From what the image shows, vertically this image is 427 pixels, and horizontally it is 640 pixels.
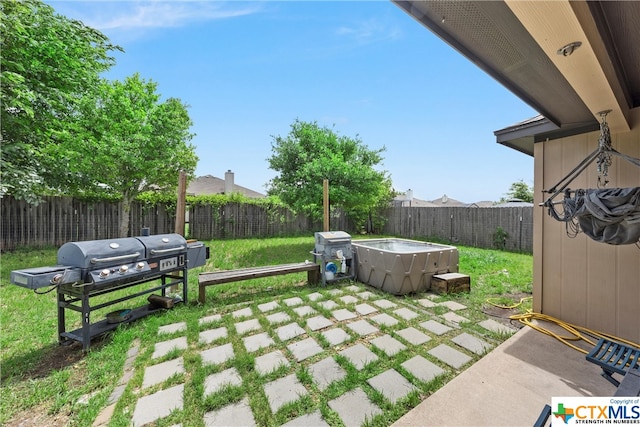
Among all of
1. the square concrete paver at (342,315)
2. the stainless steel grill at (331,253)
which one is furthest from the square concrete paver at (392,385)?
the stainless steel grill at (331,253)

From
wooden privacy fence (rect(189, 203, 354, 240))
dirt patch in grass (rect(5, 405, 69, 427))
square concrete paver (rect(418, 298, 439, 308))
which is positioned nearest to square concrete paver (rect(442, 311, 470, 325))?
square concrete paver (rect(418, 298, 439, 308))

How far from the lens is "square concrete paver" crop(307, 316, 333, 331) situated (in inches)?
118

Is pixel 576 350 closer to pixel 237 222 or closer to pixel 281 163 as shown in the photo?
pixel 281 163

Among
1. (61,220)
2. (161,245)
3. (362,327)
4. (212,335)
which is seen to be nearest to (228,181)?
(61,220)

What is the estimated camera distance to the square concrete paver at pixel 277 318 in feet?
10.3

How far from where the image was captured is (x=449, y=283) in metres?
4.14

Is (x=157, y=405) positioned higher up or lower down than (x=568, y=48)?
lower down

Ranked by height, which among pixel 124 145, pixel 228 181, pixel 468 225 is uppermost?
pixel 228 181

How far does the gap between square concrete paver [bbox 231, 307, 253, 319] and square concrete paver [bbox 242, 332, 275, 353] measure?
0.60 meters

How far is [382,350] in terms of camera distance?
248cm

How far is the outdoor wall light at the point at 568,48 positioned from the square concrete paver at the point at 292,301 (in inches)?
142

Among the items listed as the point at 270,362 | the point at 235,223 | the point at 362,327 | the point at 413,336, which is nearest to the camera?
the point at 270,362

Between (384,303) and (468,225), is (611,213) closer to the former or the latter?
(384,303)

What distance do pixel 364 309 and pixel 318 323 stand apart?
78 cm
